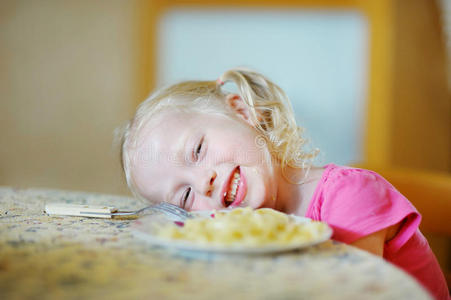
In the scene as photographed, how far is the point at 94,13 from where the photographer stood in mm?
3949

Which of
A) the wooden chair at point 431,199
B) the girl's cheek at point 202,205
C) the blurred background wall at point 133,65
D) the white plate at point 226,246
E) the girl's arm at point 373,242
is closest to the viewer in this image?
the white plate at point 226,246

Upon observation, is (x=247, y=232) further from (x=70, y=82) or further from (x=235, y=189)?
(x=70, y=82)

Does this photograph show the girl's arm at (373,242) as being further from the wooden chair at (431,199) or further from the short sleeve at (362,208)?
the wooden chair at (431,199)

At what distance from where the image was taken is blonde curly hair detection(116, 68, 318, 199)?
1156mm

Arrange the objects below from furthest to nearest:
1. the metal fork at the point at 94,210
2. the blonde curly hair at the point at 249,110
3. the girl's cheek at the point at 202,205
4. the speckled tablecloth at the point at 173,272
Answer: the blonde curly hair at the point at 249,110, the girl's cheek at the point at 202,205, the metal fork at the point at 94,210, the speckled tablecloth at the point at 173,272

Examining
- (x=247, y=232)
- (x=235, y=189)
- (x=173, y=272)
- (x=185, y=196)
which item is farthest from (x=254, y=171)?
(x=173, y=272)

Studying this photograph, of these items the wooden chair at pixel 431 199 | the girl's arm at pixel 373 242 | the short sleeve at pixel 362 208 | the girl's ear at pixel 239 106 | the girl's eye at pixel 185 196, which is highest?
the girl's ear at pixel 239 106

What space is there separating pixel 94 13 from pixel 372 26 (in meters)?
2.28

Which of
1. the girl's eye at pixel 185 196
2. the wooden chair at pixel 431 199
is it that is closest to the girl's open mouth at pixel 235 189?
the girl's eye at pixel 185 196

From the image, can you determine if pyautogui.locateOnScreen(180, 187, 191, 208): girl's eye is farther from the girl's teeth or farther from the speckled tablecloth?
the speckled tablecloth

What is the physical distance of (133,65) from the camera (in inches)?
156

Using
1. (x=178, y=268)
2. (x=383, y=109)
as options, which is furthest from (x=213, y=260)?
(x=383, y=109)

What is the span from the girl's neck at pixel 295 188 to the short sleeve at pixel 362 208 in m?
0.12

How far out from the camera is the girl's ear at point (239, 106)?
3.91ft
